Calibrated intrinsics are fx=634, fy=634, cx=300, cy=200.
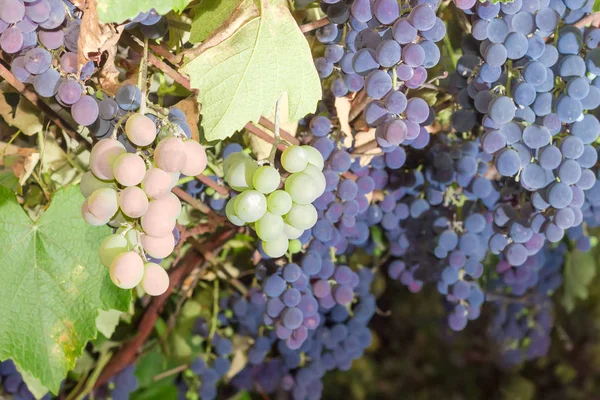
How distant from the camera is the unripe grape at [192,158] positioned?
47 cm

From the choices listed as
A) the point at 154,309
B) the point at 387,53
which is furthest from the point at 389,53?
the point at 154,309

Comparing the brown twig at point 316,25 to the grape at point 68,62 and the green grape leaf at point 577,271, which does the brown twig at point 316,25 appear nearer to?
the grape at point 68,62

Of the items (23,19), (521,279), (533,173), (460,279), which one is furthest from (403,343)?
(23,19)

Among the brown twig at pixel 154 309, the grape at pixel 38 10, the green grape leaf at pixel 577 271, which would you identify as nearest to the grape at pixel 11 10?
the grape at pixel 38 10

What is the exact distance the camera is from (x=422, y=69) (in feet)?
1.81

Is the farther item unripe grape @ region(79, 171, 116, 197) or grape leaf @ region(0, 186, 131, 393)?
grape leaf @ region(0, 186, 131, 393)

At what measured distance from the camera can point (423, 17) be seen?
523 mm

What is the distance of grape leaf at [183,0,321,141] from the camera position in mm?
528

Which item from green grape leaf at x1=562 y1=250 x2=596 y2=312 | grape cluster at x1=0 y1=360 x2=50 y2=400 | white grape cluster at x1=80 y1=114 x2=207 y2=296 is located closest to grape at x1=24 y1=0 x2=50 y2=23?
white grape cluster at x1=80 y1=114 x2=207 y2=296

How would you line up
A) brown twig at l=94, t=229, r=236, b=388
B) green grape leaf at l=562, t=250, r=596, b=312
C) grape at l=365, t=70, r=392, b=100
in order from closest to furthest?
grape at l=365, t=70, r=392, b=100 < brown twig at l=94, t=229, r=236, b=388 < green grape leaf at l=562, t=250, r=596, b=312

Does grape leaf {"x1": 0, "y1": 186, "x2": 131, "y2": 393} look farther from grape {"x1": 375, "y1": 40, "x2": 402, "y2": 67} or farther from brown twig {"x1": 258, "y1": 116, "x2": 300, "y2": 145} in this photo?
grape {"x1": 375, "y1": 40, "x2": 402, "y2": 67}

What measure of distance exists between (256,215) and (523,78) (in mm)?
291

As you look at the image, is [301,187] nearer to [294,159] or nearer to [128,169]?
[294,159]

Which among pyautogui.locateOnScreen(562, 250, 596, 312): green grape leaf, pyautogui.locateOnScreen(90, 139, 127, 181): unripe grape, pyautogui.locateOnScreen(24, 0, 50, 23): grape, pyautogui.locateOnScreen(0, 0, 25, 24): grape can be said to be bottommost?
pyautogui.locateOnScreen(562, 250, 596, 312): green grape leaf
